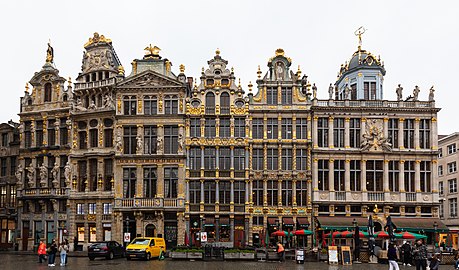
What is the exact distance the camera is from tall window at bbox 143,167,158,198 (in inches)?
2285

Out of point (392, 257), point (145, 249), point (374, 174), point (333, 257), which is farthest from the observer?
point (374, 174)

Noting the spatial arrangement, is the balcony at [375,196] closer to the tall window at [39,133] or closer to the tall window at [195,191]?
the tall window at [195,191]

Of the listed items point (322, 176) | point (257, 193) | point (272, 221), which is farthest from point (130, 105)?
point (322, 176)

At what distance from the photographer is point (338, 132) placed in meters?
57.9

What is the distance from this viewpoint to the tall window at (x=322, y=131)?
57688 mm

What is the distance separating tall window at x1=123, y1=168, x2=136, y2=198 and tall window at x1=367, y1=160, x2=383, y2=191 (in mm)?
23607

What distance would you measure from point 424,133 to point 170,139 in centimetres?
2567

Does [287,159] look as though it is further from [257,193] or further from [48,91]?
[48,91]

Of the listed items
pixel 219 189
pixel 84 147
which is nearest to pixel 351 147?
pixel 219 189

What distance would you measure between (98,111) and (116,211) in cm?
1055

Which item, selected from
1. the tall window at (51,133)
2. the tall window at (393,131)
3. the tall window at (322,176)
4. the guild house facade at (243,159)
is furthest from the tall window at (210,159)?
the tall window at (393,131)

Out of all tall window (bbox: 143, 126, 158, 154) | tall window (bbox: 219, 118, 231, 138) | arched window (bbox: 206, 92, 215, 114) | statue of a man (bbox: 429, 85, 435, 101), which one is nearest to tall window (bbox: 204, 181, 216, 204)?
tall window (bbox: 219, 118, 231, 138)

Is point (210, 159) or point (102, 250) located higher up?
point (210, 159)

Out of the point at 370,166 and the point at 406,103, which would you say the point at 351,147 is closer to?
the point at 370,166
